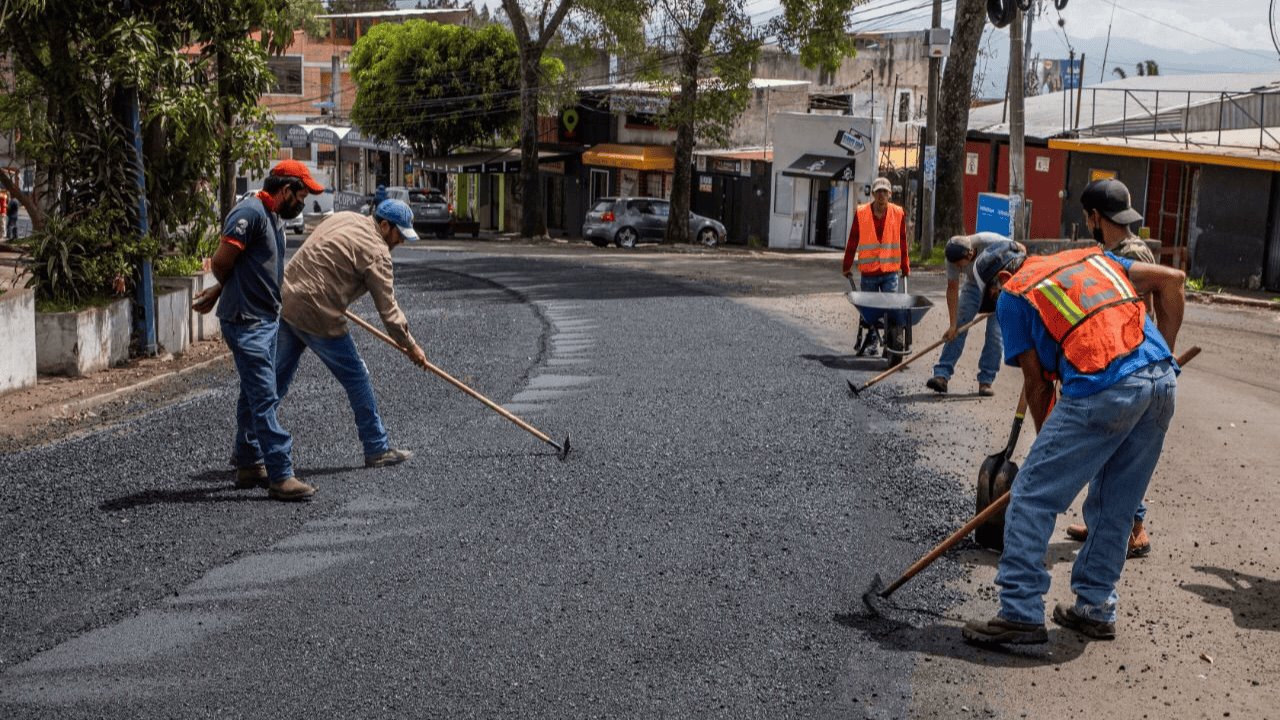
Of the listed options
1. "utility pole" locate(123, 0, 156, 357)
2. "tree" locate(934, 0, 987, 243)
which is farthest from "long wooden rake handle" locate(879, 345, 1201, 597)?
"tree" locate(934, 0, 987, 243)

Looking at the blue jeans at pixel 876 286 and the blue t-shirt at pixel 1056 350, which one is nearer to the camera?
the blue t-shirt at pixel 1056 350

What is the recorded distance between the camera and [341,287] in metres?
7.86

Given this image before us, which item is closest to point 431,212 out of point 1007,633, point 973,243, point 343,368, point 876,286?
point 876,286

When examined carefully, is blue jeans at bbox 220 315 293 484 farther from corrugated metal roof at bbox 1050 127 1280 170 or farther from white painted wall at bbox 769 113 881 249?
white painted wall at bbox 769 113 881 249

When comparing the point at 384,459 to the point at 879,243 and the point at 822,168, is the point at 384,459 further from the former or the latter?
the point at 822,168

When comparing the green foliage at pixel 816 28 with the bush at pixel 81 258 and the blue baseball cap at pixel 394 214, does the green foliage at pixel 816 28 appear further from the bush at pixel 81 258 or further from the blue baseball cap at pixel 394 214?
the blue baseball cap at pixel 394 214

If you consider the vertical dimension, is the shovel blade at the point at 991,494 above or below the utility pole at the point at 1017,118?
below

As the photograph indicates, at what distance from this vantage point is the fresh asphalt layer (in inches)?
199

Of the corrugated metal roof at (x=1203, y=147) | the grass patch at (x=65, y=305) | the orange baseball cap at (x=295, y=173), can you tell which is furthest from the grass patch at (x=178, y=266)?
the corrugated metal roof at (x=1203, y=147)

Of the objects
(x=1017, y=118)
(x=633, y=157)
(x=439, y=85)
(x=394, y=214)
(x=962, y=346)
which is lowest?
(x=962, y=346)

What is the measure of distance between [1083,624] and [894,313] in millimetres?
6997

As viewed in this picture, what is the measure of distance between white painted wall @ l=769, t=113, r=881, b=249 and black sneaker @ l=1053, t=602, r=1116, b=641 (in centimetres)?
2987

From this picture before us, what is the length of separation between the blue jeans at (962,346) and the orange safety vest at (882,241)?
1.23 metres

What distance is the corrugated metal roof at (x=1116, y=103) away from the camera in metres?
28.5
